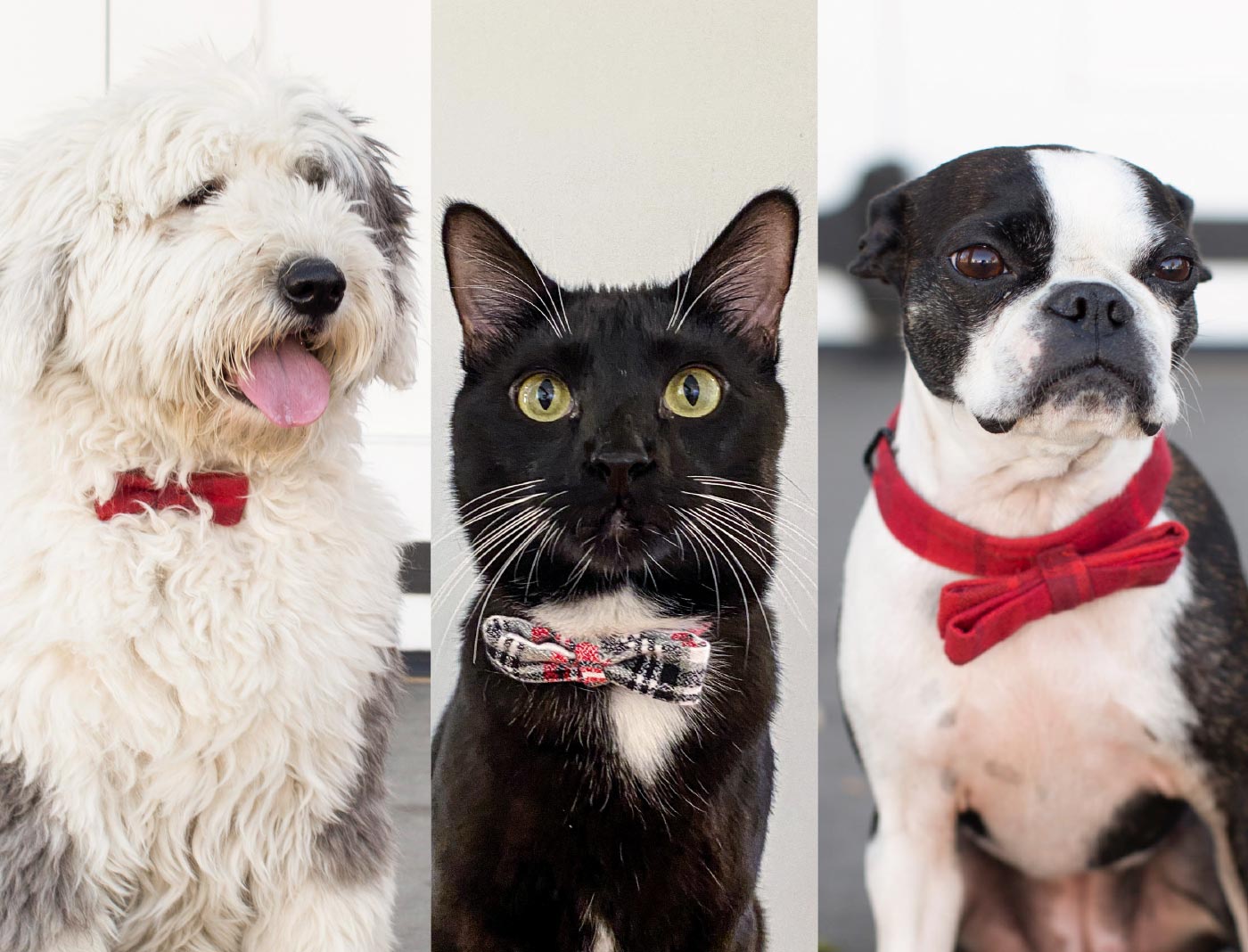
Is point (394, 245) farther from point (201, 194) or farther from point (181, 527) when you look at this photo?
point (181, 527)

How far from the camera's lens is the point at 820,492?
5.24 ft

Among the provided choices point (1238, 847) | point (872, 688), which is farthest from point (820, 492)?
point (1238, 847)

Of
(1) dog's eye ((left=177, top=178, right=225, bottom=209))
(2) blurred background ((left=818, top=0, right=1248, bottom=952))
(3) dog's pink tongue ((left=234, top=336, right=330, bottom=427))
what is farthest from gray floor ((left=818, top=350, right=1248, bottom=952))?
(1) dog's eye ((left=177, top=178, right=225, bottom=209))

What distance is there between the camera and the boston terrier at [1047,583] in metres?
1.31

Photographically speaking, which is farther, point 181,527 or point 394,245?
point 394,245

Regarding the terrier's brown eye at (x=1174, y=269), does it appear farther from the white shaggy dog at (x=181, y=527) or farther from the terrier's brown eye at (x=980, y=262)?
the white shaggy dog at (x=181, y=527)

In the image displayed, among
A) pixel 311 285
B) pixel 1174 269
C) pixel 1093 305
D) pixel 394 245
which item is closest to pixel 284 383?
pixel 311 285

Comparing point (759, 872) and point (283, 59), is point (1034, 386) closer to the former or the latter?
point (759, 872)

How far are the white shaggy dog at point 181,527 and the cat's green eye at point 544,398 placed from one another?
0.62ft

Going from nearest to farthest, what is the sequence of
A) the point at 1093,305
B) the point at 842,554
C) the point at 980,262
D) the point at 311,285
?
the point at 311,285
the point at 1093,305
the point at 980,262
the point at 842,554

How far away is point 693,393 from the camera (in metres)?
1.37

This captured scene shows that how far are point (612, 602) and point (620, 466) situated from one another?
0.64ft

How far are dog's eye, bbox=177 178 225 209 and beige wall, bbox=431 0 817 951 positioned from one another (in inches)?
15.0

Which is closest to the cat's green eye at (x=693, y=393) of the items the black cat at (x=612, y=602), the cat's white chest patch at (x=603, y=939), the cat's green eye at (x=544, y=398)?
the black cat at (x=612, y=602)
